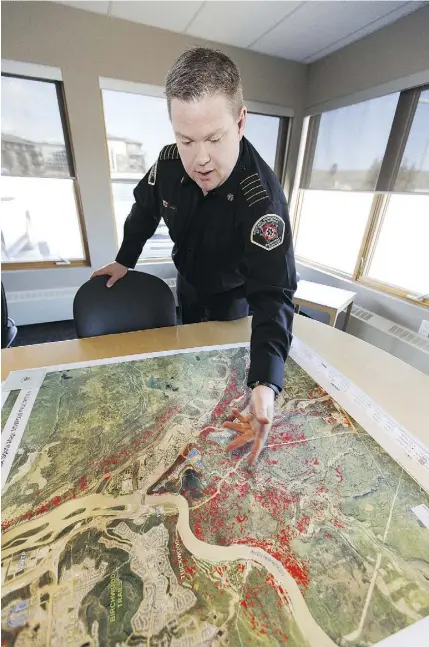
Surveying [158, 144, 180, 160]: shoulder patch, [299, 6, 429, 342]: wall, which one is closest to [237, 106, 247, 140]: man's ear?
[158, 144, 180, 160]: shoulder patch

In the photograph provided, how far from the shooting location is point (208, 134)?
749mm

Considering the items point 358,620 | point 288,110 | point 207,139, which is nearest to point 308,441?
point 358,620

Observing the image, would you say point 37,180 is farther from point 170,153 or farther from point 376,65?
point 376,65

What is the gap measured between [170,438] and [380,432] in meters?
0.48

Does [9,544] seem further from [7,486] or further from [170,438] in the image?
[170,438]

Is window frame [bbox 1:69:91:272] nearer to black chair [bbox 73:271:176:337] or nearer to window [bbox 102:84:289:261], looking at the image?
window [bbox 102:84:289:261]

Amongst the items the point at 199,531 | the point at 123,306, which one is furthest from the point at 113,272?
the point at 199,531

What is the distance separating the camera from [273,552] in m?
0.49

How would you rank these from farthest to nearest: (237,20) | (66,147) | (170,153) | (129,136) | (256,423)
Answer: (129,136)
(66,147)
(237,20)
(170,153)
(256,423)

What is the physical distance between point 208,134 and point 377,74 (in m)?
2.31

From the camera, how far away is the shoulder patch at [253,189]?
0.92 metres

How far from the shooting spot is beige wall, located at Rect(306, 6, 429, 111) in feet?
6.33

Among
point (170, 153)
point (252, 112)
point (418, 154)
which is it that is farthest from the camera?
point (252, 112)

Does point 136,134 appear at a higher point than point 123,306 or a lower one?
higher
